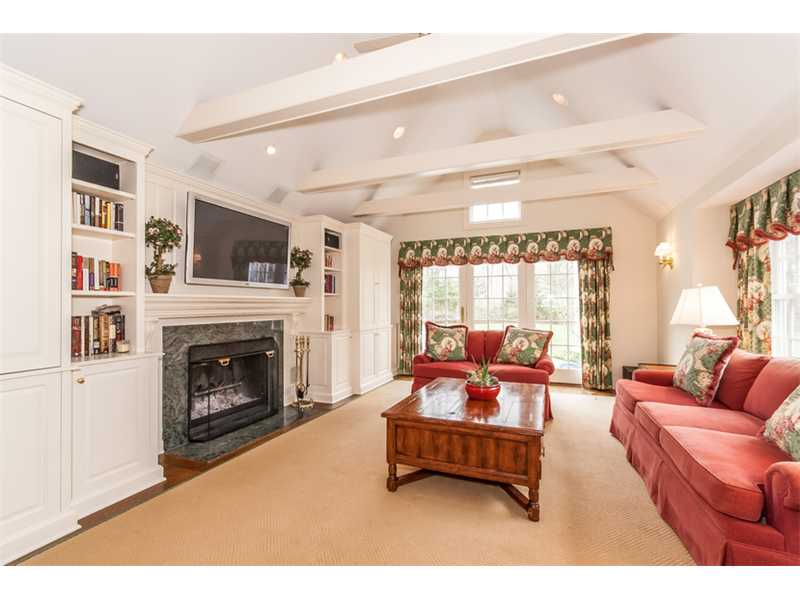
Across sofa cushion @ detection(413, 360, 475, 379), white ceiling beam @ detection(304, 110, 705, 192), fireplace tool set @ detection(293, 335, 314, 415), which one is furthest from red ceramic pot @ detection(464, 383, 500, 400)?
fireplace tool set @ detection(293, 335, 314, 415)

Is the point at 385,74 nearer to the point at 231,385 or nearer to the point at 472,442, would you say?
the point at 472,442

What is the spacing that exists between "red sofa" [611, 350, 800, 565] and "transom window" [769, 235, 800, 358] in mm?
871

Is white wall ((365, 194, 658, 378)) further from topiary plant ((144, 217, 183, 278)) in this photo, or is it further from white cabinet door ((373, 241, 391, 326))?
topiary plant ((144, 217, 183, 278))

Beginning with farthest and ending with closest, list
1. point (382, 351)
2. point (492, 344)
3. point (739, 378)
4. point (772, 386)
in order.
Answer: point (382, 351) → point (492, 344) → point (739, 378) → point (772, 386)

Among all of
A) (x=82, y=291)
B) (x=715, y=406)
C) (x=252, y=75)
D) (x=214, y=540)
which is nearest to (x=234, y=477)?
(x=214, y=540)

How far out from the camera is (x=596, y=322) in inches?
196

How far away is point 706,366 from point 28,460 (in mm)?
4109

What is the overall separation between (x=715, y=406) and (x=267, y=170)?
4.25 meters

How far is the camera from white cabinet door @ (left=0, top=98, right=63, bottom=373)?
173 cm

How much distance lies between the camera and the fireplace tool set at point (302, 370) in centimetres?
412

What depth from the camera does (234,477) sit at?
2.48m

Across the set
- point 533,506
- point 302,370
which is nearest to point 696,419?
point 533,506

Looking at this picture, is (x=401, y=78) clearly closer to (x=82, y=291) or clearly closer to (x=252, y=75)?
(x=252, y=75)
